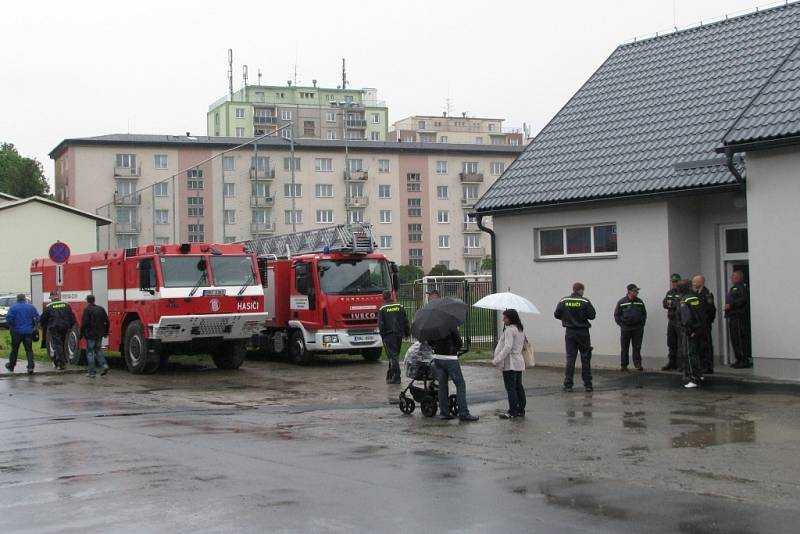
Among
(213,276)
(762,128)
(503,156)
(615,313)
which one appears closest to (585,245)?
(615,313)

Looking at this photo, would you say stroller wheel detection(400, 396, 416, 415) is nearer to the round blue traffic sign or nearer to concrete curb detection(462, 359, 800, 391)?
concrete curb detection(462, 359, 800, 391)

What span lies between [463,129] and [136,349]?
4449 inches

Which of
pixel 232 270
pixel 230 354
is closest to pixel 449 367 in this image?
pixel 232 270

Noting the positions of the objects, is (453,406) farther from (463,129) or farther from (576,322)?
(463,129)

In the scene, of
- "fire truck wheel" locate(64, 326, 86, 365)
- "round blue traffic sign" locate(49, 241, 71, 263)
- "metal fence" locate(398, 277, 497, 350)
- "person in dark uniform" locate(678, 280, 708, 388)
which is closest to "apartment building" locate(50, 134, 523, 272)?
"metal fence" locate(398, 277, 497, 350)

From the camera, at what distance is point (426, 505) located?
795 centimetres

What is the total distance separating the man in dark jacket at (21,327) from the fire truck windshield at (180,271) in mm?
3672

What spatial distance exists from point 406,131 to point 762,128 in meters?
111

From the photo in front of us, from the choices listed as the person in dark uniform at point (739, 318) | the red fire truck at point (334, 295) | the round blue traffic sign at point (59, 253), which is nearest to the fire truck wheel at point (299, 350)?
the red fire truck at point (334, 295)

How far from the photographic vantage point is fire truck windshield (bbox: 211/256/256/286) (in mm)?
21938

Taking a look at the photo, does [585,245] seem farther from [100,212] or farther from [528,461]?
[100,212]

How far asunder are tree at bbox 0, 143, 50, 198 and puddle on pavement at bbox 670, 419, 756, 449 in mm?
90673

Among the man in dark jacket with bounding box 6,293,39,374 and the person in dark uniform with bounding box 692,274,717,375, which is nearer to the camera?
the person in dark uniform with bounding box 692,274,717,375

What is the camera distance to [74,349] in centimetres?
2473
